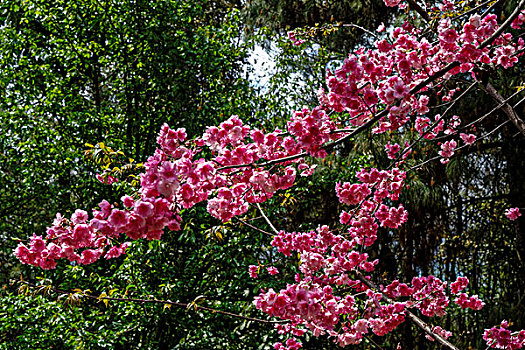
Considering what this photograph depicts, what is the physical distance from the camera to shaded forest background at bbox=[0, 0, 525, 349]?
404 cm

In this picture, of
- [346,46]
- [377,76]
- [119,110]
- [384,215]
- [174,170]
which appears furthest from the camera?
[346,46]

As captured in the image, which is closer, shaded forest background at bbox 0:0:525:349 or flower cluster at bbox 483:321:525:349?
flower cluster at bbox 483:321:525:349

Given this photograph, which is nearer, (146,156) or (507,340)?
(507,340)

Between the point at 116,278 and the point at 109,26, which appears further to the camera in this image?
the point at 109,26

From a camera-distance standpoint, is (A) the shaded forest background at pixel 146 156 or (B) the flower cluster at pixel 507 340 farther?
(A) the shaded forest background at pixel 146 156

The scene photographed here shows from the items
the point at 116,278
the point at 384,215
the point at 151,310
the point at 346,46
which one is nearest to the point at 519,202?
the point at 384,215

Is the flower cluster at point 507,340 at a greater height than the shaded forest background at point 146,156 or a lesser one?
lesser

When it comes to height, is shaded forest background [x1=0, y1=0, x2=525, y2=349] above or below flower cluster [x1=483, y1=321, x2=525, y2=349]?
above

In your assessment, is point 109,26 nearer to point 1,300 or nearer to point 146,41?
point 146,41

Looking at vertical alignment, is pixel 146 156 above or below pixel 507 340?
above

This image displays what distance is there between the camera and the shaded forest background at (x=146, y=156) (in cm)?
404

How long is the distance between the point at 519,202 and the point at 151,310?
145 inches

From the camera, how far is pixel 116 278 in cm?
416

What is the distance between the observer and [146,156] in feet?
15.3
